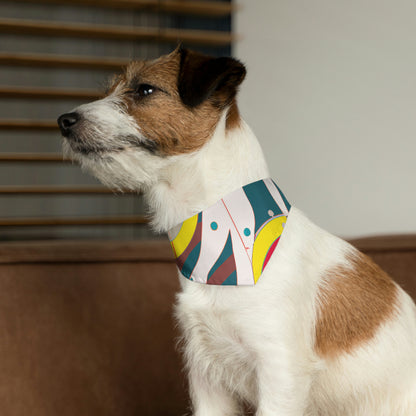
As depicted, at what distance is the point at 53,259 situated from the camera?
1.49 metres

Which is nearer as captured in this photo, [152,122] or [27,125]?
[152,122]

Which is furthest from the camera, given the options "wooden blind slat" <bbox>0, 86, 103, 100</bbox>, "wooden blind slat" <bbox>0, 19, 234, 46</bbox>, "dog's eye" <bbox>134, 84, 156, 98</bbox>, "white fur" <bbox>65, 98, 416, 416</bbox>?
"wooden blind slat" <bbox>0, 86, 103, 100</bbox>

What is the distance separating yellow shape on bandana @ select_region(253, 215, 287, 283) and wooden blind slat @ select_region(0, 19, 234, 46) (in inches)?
115

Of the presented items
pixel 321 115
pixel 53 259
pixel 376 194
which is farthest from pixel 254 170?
pixel 321 115

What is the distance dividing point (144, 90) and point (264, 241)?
40 centimetres

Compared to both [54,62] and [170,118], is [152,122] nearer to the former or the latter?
[170,118]

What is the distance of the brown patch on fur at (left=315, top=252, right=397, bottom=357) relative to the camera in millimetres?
1059

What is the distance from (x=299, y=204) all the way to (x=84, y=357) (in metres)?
1.45

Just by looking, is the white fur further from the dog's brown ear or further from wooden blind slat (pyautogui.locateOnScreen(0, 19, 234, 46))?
wooden blind slat (pyautogui.locateOnScreen(0, 19, 234, 46))

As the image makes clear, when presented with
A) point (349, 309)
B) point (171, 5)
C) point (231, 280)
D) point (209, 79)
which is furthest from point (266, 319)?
point (171, 5)

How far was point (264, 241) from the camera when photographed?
1.02 meters

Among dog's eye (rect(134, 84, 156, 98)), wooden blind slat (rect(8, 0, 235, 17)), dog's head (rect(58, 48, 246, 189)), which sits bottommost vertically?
dog's head (rect(58, 48, 246, 189))

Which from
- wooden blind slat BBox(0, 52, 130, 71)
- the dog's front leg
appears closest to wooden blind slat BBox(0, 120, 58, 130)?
wooden blind slat BBox(0, 52, 130, 71)

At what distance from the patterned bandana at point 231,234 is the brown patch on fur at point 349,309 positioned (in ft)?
0.54
